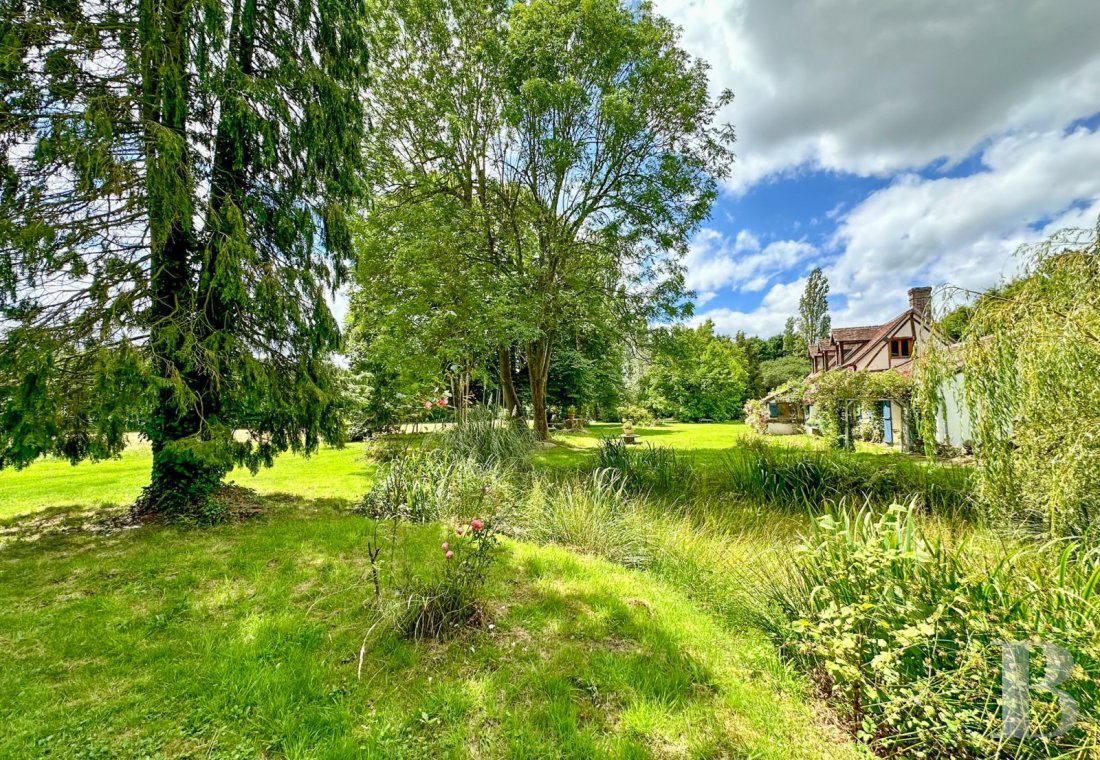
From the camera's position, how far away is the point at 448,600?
9.73ft

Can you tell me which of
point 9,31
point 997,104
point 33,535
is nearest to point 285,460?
point 33,535

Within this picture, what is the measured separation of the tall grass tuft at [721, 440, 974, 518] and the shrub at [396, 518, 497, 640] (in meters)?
5.01

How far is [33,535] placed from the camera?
459 centimetres

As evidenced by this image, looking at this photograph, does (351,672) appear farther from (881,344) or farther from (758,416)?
(881,344)

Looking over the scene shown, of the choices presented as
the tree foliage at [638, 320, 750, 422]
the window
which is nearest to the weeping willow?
the window

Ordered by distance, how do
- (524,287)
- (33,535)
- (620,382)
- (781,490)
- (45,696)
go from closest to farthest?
(45,696) < (33,535) < (781,490) < (524,287) < (620,382)

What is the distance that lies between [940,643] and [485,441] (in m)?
7.30

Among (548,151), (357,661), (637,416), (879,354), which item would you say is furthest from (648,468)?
(637,416)

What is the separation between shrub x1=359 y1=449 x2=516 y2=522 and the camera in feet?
18.2

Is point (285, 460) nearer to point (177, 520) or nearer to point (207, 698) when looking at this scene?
point (177, 520)

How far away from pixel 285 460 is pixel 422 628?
9549 mm

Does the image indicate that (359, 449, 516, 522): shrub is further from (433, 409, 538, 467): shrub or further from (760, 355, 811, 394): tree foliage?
(760, 355, 811, 394): tree foliage

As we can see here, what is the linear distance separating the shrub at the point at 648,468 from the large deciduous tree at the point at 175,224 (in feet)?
15.8

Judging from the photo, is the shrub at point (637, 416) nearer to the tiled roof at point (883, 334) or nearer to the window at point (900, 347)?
the tiled roof at point (883, 334)
